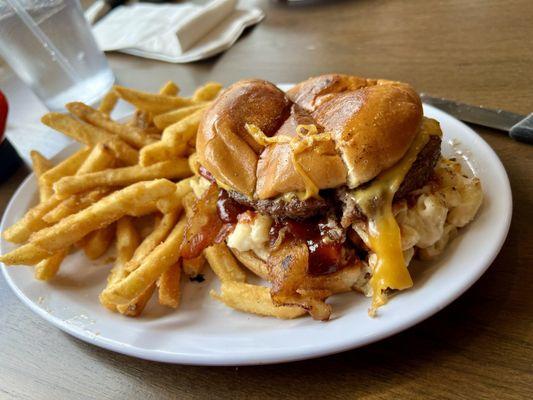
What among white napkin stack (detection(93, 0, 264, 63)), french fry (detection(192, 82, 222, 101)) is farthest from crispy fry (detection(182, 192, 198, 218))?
white napkin stack (detection(93, 0, 264, 63))

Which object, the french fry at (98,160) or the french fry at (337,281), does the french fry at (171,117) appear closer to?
the french fry at (98,160)

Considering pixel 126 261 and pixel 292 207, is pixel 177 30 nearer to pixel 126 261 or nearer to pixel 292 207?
pixel 126 261

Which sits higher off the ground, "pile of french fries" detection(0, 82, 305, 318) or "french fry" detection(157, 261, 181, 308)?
"pile of french fries" detection(0, 82, 305, 318)

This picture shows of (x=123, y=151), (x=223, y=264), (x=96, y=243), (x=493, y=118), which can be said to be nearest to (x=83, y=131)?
(x=123, y=151)

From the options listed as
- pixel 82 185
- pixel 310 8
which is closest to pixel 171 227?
pixel 82 185

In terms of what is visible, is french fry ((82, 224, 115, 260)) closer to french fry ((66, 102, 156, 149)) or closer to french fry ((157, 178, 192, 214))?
french fry ((157, 178, 192, 214))

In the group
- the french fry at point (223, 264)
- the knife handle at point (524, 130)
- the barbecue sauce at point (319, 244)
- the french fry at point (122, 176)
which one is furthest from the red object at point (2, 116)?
the knife handle at point (524, 130)
